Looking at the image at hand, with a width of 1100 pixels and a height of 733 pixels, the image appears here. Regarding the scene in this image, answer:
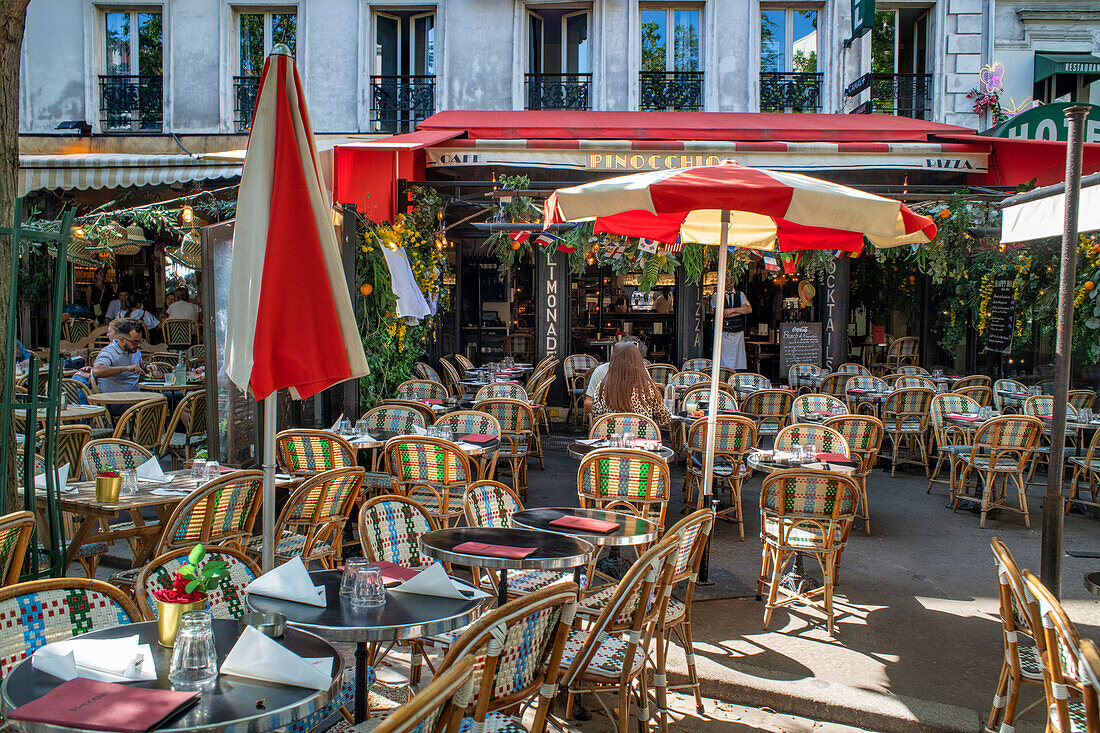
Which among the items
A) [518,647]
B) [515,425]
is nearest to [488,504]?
[518,647]

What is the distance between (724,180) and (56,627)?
3.71 m

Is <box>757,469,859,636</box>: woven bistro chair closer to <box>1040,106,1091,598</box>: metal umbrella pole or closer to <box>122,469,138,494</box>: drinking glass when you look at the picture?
<box>1040,106,1091,598</box>: metal umbrella pole

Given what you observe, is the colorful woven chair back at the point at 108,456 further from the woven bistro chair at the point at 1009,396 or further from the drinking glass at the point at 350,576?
the woven bistro chair at the point at 1009,396

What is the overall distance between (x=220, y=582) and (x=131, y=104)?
14.1 metres

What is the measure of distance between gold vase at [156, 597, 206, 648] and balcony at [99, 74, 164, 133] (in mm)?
14080

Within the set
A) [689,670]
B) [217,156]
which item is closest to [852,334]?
[217,156]

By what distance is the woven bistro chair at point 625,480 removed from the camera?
5.24 metres

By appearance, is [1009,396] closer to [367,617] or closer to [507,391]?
[507,391]

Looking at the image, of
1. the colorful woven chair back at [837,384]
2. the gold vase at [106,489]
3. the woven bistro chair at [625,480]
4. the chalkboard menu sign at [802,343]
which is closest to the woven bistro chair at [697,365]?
the chalkboard menu sign at [802,343]

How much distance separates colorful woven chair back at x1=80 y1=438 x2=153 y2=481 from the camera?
17.4ft

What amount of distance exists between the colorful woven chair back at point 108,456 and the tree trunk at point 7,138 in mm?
1697

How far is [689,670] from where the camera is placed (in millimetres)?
4086

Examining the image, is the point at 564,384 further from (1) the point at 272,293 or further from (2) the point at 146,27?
(1) the point at 272,293

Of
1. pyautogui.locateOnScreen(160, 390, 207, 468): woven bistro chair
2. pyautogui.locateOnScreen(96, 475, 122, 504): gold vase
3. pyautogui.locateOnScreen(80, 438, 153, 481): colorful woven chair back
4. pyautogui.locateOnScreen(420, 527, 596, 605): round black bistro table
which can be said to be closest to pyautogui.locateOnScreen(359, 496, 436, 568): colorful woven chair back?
pyautogui.locateOnScreen(420, 527, 596, 605): round black bistro table
